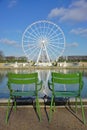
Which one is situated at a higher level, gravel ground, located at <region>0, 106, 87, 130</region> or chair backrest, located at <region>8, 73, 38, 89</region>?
chair backrest, located at <region>8, 73, 38, 89</region>

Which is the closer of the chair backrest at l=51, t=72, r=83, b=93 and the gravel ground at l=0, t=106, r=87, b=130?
the gravel ground at l=0, t=106, r=87, b=130

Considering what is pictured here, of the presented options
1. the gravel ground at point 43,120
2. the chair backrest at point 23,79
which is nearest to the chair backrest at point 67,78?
the chair backrest at point 23,79

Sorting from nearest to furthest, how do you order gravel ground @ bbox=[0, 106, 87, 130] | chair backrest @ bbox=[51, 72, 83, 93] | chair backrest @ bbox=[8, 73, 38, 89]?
gravel ground @ bbox=[0, 106, 87, 130] → chair backrest @ bbox=[51, 72, 83, 93] → chair backrest @ bbox=[8, 73, 38, 89]

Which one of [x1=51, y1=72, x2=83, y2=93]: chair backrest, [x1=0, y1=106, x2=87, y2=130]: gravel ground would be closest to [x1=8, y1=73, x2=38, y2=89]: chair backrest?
[x1=51, y1=72, x2=83, y2=93]: chair backrest

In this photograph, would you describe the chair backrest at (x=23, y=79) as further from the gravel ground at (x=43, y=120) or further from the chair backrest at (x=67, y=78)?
the gravel ground at (x=43, y=120)

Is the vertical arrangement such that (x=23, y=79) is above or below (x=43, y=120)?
above

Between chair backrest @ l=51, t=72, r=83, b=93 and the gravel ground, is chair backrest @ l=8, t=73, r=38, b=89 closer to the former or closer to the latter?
chair backrest @ l=51, t=72, r=83, b=93

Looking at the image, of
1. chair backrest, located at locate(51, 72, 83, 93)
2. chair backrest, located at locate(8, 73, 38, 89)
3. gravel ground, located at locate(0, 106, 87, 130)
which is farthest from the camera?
chair backrest, located at locate(8, 73, 38, 89)

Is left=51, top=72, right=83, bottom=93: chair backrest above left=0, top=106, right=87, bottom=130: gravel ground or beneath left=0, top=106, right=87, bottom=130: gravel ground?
above

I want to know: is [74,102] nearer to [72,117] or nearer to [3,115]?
[72,117]

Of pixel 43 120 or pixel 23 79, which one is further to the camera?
pixel 23 79

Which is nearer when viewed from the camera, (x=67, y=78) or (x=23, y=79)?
(x=67, y=78)

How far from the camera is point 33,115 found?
5926mm

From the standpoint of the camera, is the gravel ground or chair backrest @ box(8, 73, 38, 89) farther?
chair backrest @ box(8, 73, 38, 89)
